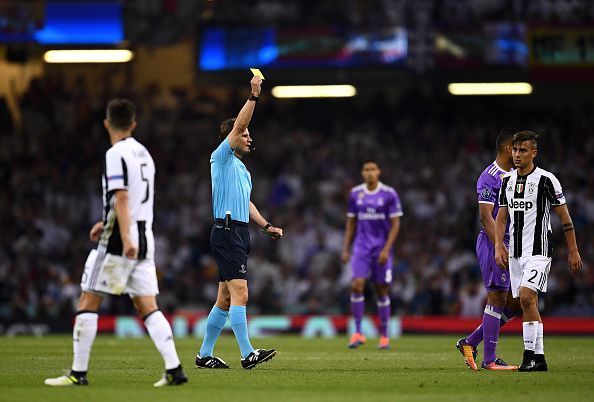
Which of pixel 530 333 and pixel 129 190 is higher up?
pixel 129 190

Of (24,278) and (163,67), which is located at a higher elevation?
(163,67)

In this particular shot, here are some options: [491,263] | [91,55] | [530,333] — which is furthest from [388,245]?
[91,55]

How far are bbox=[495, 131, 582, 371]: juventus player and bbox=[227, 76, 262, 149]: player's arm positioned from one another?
2809 millimetres

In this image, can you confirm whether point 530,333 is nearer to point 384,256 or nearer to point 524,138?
point 524,138

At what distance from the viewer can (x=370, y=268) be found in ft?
60.6

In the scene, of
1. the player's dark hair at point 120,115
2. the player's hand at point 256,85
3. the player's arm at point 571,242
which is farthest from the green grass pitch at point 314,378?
the player's hand at point 256,85

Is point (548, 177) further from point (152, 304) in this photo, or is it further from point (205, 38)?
point (205, 38)

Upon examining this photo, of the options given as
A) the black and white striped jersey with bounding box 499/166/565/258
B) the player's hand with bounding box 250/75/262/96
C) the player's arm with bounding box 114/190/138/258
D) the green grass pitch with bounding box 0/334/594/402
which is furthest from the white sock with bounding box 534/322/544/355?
the player's arm with bounding box 114/190/138/258

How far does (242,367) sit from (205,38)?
16.3m

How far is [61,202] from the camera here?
97.0 ft

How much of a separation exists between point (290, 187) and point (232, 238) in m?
17.7

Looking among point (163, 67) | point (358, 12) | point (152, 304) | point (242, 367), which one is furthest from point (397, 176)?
point (152, 304)

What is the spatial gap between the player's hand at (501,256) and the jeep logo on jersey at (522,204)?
1.50ft

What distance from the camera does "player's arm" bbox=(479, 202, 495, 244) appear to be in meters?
12.7
